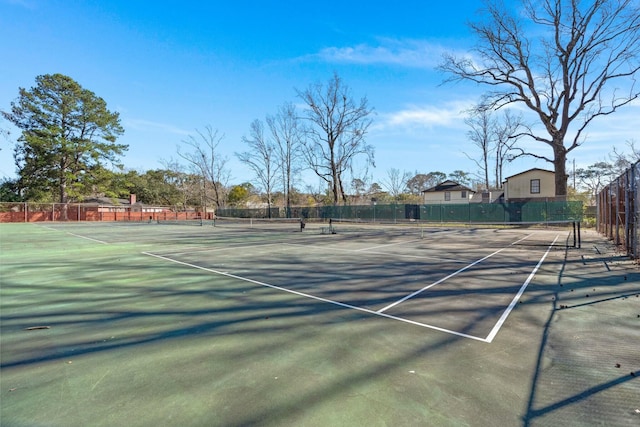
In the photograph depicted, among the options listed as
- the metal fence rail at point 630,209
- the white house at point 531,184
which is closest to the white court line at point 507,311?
the metal fence rail at point 630,209

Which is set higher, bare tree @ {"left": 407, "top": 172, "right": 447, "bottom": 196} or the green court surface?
bare tree @ {"left": 407, "top": 172, "right": 447, "bottom": 196}

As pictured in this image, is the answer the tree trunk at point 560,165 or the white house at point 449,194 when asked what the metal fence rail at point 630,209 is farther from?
the white house at point 449,194

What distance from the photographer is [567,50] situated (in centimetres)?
2530

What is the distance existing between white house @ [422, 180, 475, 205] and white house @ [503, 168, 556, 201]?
34.4 ft

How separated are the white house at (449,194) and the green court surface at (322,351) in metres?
49.0

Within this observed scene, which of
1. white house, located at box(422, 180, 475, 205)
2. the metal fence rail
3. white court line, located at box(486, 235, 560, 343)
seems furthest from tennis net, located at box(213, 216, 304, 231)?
white house, located at box(422, 180, 475, 205)

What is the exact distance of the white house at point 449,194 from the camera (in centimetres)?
5381

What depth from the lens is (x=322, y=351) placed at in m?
3.57

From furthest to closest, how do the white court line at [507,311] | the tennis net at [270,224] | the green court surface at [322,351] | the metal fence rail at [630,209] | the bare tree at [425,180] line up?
the bare tree at [425,180] → the tennis net at [270,224] → the metal fence rail at [630,209] → the white court line at [507,311] → the green court surface at [322,351]

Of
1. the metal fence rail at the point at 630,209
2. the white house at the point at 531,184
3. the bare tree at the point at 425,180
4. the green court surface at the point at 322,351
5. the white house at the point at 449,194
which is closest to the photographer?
the green court surface at the point at 322,351

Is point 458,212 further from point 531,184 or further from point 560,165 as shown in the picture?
point 531,184

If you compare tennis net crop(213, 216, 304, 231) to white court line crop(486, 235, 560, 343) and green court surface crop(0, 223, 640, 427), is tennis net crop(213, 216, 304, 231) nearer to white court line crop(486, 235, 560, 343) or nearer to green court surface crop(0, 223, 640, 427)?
white court line crop(486, 235, 560, 343)

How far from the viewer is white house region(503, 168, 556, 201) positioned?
40656mm

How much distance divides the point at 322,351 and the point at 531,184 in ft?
153
